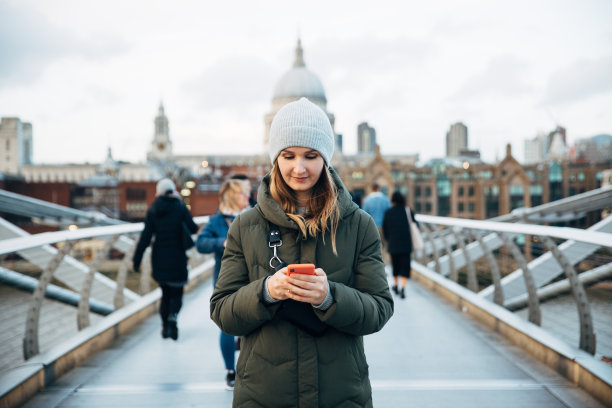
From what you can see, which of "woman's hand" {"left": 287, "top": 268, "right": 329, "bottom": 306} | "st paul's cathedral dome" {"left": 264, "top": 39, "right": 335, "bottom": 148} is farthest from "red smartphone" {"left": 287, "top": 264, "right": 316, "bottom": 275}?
"st paul's cathedral dome" {"left": 264, "top": 39, "right": 335, "bottom": 148}

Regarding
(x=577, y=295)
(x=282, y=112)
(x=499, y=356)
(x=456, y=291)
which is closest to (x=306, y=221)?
(x=282, y=112)

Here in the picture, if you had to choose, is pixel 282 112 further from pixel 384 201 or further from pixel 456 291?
pixel 384 201

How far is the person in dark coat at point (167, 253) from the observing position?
430 cm

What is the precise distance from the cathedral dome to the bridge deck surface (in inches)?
3090

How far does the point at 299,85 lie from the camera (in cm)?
8325

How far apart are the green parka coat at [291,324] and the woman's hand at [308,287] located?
0.07 meters

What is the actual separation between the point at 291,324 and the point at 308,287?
25 centimetres

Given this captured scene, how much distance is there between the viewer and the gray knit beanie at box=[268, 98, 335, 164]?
63.1 inches

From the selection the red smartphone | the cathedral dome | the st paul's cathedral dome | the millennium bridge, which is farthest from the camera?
the cathedral dome

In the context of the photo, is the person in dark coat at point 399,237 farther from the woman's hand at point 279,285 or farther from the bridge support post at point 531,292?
the woman's hand at point 279,285

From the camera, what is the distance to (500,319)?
4.31 metres

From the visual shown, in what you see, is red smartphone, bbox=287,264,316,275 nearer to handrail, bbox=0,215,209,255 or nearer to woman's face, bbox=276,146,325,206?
woman's face, bbox=276,146,325,206

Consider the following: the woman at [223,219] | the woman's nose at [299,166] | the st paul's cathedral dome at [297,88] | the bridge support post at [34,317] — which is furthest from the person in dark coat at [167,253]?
the st paul's cathedral dome at [297,88]

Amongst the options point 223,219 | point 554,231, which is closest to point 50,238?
point 223,219
